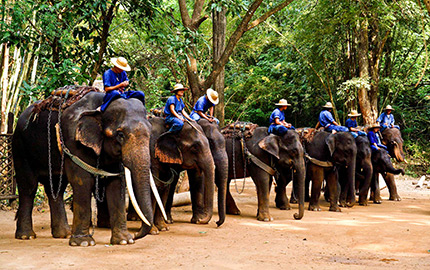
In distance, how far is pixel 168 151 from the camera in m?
8.73

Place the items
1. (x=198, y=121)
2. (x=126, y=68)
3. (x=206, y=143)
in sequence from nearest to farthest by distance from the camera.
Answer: (x=126, y=68) < (x=206, y=143) < (x=198, y=121)

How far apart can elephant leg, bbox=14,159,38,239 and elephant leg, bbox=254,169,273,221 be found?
4.63 metres

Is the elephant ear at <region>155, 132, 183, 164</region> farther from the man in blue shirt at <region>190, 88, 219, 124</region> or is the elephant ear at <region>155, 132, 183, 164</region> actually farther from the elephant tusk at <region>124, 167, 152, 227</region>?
the elephant tusk at <region>124, 167, 152, 227</region>

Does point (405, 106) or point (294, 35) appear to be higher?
point (294, 35)

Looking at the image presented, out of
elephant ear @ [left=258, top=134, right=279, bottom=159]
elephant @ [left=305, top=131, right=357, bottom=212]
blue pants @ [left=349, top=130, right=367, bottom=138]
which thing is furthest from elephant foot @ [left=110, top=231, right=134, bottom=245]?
blue pants @ [left=349, top=130, right=367, bottom=138]

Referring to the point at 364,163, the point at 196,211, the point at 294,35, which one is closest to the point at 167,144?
the point at 196,211

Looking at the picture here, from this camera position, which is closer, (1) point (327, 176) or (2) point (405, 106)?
(1) point (327, 176)

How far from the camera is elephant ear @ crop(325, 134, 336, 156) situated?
39.4ft

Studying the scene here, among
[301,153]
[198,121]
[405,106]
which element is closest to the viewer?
[198,121]

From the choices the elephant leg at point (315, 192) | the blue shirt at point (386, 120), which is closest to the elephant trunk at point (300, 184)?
the elephant leg at point (315, 192)

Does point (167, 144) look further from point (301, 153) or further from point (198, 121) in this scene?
point (301, 153)

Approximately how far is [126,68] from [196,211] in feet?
11.9

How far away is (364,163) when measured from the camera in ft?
43.0

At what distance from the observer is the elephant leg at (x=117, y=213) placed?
666cm
